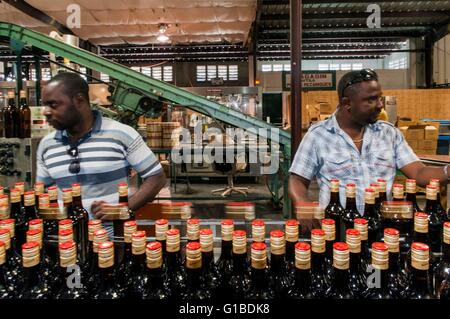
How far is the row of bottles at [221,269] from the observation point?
0.87m

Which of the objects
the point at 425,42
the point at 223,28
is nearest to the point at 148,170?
the point at 223,28

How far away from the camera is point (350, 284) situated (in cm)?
95

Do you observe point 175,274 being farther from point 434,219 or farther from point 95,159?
point 95,159

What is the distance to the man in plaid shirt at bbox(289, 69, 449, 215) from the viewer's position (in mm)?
1900

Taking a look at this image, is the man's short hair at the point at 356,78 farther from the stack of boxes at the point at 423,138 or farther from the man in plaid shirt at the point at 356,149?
the stack of boxes at the point at 423,138

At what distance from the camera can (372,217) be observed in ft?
4.03

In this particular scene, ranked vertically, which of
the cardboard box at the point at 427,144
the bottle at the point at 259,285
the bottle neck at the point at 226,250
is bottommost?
the bottle at the point at 259,285

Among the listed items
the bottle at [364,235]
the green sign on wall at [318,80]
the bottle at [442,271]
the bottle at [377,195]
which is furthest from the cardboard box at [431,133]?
the bottle at [442,271]

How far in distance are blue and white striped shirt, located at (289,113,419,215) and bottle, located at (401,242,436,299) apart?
38.7 inches

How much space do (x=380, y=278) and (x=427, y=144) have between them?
537 centimetres

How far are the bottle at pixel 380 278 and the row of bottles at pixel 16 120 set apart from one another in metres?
3.75

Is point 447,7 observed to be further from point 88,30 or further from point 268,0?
point 88,30

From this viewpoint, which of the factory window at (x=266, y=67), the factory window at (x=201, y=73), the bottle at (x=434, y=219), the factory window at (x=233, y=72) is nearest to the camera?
the bottle at (x=434, y=219)
